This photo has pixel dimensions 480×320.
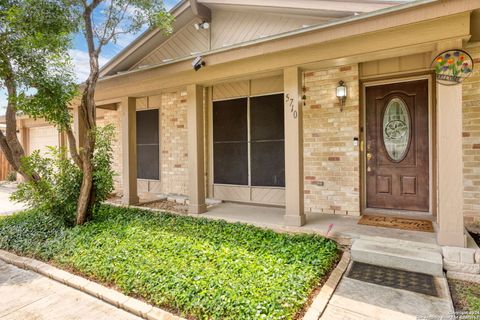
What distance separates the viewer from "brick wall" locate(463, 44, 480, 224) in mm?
3877

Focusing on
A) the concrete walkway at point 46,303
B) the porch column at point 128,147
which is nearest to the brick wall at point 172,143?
the porch column at point 128,147

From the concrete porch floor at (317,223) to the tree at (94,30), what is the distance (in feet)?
6.66

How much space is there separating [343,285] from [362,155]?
2589 mm

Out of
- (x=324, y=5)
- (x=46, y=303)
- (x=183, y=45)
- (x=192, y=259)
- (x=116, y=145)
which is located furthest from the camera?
(x=116, y=145)

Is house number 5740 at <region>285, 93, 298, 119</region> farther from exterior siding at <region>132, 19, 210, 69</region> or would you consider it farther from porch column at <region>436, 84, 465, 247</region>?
exterior siding at <region>132, 19, 210, 69</region>

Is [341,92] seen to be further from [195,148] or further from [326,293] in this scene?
[326,293]

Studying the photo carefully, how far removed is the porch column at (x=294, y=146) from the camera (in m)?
4.07

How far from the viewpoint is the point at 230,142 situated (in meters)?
6.09

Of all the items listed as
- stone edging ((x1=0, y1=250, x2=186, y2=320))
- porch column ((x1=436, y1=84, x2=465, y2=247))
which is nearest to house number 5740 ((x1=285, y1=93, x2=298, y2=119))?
porch column ((x1=436, y1=84, x2=465, y2=247))

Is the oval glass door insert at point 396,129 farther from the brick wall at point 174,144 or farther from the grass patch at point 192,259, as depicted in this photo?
the brick wall at point 174,144

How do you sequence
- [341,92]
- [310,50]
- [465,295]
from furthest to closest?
[341,92] < [310,50] < [465,295]

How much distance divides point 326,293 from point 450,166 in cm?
196

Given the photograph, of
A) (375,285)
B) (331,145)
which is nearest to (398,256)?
(375,285)

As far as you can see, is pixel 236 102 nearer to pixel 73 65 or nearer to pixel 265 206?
pixel 265 206
